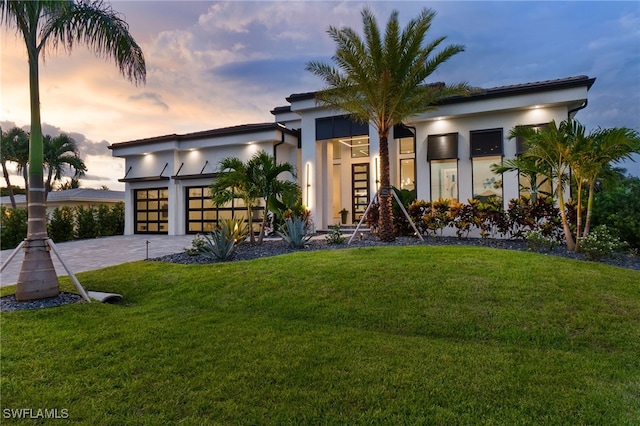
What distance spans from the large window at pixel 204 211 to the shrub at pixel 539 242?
12.8 meters

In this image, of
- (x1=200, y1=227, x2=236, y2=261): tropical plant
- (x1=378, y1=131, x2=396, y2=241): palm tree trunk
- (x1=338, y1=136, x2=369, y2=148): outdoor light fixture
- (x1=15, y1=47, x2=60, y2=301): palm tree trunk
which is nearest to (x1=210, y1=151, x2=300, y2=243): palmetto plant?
(x1=200, y1=227, x2=236, y2=261): tropical plant

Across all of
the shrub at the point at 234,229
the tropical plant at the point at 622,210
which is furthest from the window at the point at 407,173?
the shrub at the point at 234,229

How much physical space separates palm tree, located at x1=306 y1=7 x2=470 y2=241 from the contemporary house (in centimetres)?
336

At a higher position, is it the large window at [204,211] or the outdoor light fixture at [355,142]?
the outdoor light fixture at [355,142]

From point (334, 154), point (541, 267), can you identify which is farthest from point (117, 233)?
point (541, 267)

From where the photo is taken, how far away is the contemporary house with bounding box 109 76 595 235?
43.2 ft

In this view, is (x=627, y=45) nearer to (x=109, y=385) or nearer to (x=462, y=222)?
(x=462, y=222)

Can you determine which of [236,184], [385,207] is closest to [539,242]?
[385,207]

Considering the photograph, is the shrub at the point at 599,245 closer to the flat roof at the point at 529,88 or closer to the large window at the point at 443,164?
the flat roof at the point at 529,88

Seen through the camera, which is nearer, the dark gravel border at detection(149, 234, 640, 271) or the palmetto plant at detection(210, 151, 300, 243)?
the dark gravel border at detection(149, 234, 640, 271)

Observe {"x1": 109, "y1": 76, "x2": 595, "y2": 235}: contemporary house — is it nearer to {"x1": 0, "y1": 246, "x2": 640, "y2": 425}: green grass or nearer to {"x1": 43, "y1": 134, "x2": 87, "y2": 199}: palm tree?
{"x1": 43, "y1": 134, "x2": 87, "y2": 199}: palm tree

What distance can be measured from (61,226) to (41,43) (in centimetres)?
1443

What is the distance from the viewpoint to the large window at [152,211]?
63.8 ft

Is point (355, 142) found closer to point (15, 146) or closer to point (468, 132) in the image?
point (468, 132)
